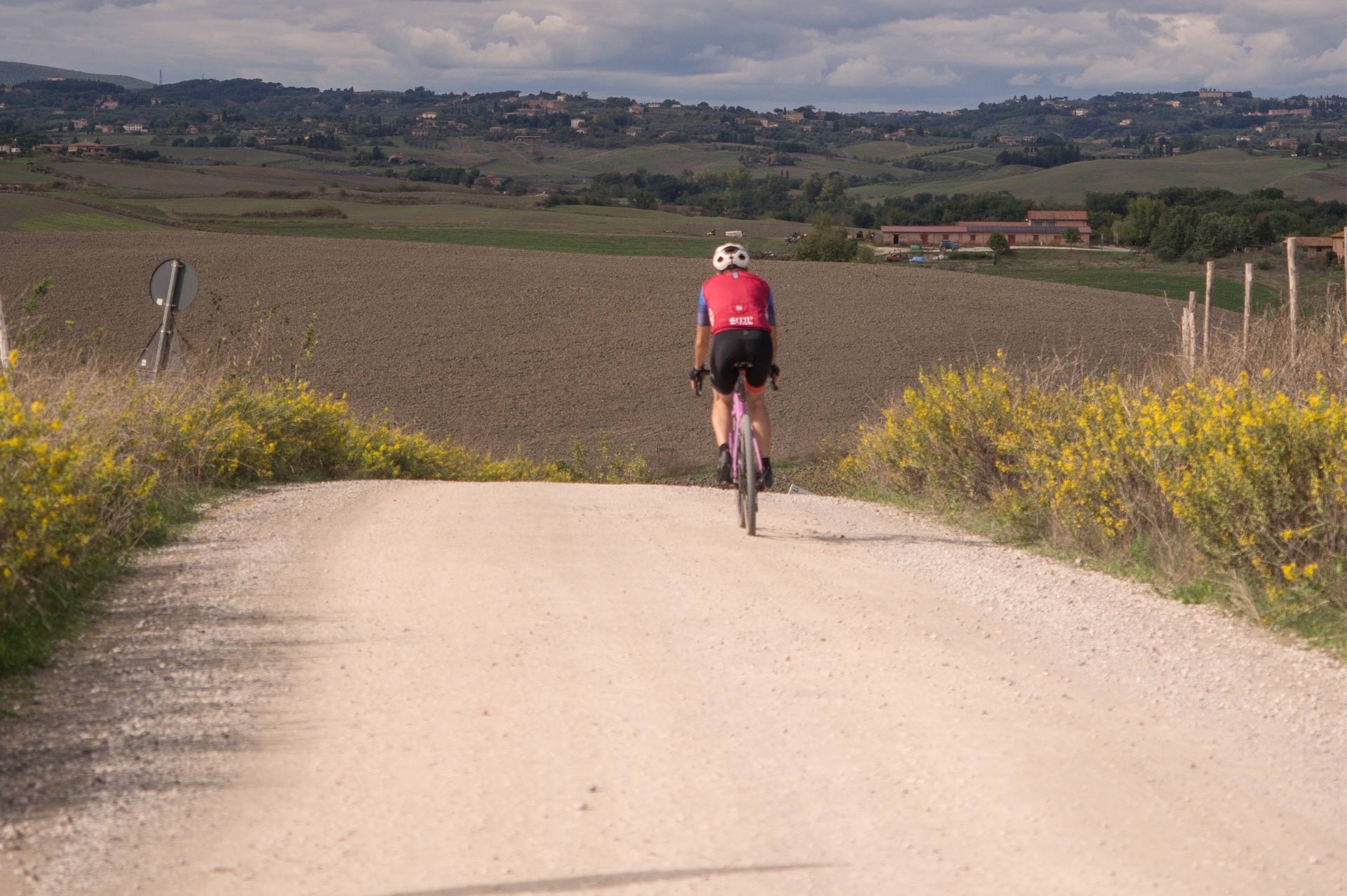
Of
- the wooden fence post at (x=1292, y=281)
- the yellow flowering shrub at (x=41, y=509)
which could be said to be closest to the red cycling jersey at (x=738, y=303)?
the yellow flowering shrub at (x=41, y=509)

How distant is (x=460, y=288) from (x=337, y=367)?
13734mm

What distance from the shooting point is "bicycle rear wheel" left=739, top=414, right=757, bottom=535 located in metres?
9.69

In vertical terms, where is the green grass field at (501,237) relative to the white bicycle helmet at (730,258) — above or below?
below

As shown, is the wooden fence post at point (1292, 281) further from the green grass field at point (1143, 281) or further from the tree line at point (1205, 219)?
the tree line at point (1205, 219)

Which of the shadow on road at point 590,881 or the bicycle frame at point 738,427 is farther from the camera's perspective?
the bicycle frame at point 738,427

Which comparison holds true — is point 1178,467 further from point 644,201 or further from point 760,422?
point 644,201

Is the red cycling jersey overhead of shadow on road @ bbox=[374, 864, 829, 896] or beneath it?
overhead

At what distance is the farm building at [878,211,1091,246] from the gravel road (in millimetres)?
107649

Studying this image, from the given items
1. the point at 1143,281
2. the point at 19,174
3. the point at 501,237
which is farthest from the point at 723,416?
the point at 19,174

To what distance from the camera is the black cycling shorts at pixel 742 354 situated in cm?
943

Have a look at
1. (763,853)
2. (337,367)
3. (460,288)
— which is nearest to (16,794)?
(763,853)

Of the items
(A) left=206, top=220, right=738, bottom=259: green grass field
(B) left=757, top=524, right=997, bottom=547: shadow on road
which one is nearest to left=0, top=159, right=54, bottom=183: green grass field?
(A) left=206, top=220, right=738, bottom=259: green grass field

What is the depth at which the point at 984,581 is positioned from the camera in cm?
806

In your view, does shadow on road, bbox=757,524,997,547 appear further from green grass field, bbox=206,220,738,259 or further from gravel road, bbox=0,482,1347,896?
green grass field, bbox=206,220,738,259
